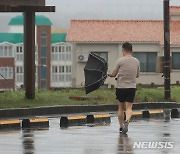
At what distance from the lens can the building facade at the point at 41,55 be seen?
483 feet

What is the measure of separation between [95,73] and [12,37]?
137123 mm

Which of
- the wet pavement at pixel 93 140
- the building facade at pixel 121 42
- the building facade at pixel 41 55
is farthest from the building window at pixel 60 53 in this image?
the wet pavement at pixel 93 140

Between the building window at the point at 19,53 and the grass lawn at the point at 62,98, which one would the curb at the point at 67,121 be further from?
the building window at the point at 19,53

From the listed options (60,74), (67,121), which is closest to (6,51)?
(60,74)

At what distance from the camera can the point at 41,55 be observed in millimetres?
150000

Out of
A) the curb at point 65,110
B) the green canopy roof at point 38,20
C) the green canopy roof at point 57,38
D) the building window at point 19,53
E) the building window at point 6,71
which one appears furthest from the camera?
the green canopy roof at point 57,38

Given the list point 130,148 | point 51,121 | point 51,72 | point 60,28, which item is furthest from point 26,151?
point 60,28

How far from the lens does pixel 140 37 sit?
84.1 m

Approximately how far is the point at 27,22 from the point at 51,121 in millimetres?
6960

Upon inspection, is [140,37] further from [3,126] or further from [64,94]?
[3,126]

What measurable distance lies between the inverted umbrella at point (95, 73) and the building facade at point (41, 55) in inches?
4754

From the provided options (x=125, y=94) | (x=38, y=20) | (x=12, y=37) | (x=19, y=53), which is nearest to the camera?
Answer: (x=125, y=94)

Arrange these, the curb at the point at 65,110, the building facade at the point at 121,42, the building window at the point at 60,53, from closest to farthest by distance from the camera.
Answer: the curb at the point at 65,110 → the building facade at the point at 121,42 → the building window at the point at 60,53

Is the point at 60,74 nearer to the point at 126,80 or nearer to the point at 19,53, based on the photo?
the point at 19,53
